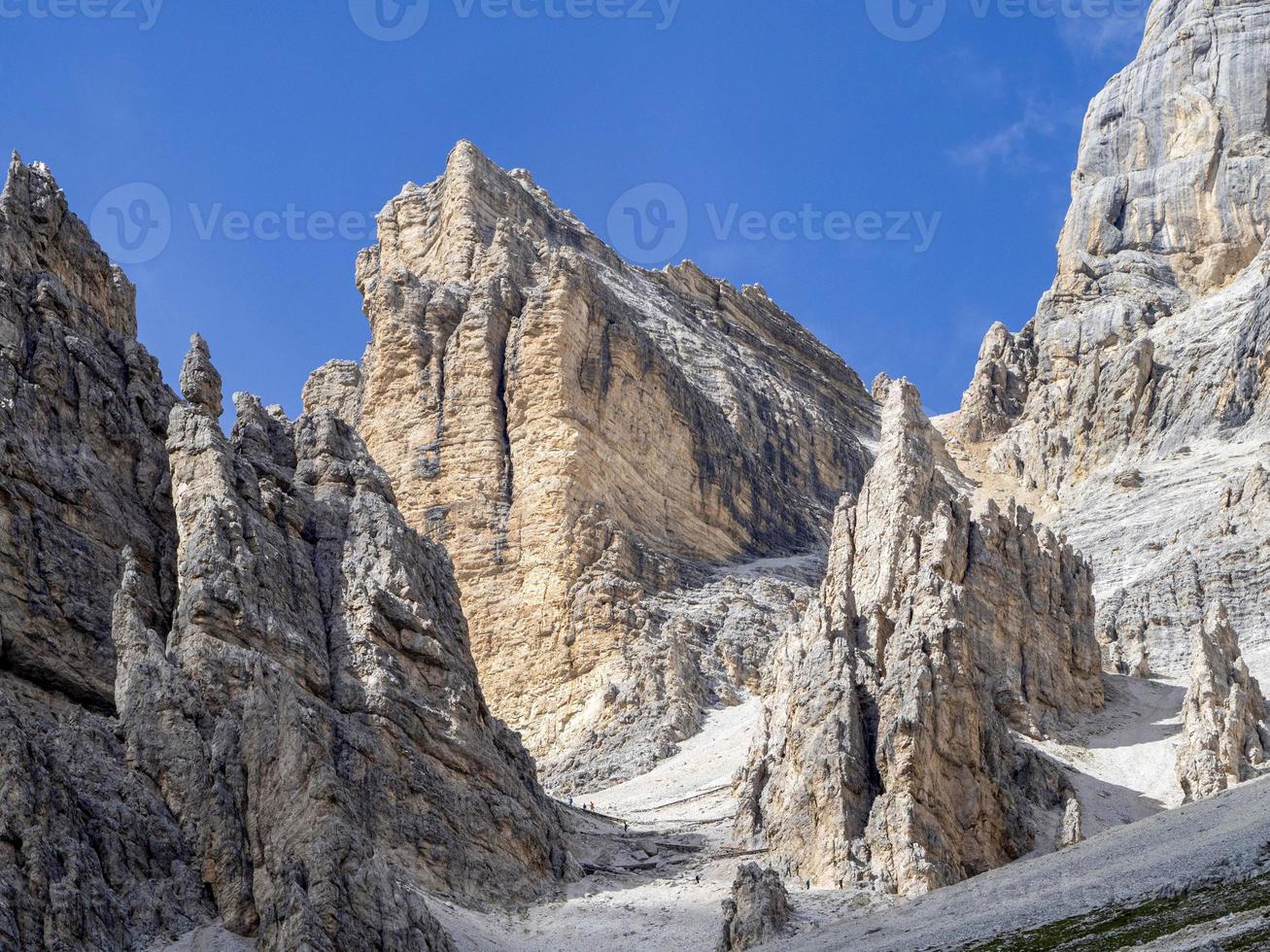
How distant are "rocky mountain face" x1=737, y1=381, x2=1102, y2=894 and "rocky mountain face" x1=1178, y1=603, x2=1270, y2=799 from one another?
5915mm

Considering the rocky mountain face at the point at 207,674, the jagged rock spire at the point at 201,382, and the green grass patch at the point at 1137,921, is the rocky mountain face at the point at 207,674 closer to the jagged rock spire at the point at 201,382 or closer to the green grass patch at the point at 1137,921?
the jagged rock spire at the point at 201,382

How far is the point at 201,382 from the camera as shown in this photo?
7988 centimetres

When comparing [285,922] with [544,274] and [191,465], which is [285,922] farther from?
[544,274]

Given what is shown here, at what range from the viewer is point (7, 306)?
72.1 meters

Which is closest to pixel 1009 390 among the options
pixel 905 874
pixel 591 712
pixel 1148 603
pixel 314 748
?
pixel 1148 603

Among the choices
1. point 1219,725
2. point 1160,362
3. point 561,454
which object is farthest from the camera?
point 1160,362

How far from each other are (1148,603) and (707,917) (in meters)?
45.9

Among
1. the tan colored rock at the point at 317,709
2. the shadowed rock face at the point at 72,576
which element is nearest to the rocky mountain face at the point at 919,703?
the tan colored rock at the point at 317,709

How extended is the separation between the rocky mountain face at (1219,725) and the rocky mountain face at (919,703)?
5915 millimetres

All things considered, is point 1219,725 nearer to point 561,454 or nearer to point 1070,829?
point 1070,829

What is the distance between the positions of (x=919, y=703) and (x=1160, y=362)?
80.7 metres

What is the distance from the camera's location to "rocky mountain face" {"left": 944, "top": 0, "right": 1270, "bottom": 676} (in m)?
106

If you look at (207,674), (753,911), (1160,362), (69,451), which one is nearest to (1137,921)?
(753,911)

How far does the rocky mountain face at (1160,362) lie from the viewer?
348 ft
